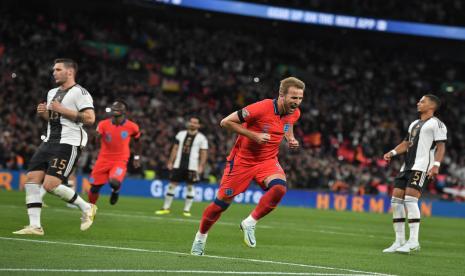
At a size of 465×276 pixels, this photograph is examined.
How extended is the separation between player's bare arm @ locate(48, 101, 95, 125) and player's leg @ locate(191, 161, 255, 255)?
2506 mm

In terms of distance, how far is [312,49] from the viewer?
4944 cm

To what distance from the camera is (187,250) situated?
36.6 feet

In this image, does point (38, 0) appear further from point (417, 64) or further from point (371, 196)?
point (417, 64)

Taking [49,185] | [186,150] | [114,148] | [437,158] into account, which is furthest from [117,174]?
[437,158]

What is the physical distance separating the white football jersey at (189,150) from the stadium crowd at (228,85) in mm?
9261

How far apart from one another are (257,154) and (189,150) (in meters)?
11.2

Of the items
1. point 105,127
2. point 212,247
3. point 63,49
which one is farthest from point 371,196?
point 212,247

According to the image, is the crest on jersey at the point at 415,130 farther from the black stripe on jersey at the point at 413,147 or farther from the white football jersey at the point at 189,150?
the white football jersey at the point at 189,150

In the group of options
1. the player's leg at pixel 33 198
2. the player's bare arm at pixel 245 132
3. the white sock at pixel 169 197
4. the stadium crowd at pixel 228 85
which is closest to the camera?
the player's bare arm at pixel 245 132

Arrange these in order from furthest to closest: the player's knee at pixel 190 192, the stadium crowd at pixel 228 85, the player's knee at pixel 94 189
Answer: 1. the stadium crowd at pixel 228 85
2. the player's knee at pixel 190 192
3. the player's knee at pixel 94 189

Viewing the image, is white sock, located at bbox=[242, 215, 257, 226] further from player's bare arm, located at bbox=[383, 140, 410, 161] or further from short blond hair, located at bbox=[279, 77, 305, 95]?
player's bare arm, located at bbox=[383, 140, 410, 161]

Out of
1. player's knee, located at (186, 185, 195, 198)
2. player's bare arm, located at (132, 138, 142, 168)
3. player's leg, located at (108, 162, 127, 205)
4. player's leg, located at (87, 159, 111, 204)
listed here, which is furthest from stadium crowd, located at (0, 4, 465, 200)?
player's leg, located at (108, 162, 127, 205)

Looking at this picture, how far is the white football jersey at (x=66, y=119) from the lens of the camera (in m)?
11.9

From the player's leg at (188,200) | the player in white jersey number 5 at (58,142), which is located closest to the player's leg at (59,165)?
the player in white jersey number 5 at (58,142)
